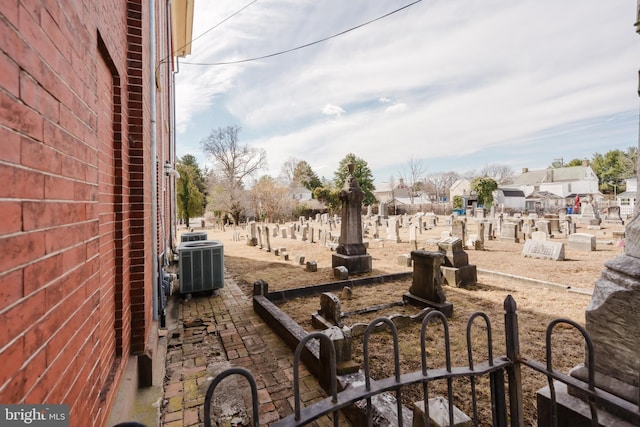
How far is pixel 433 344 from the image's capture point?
4.22 m

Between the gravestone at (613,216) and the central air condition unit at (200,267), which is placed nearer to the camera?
the central air condition unit at (200,267)

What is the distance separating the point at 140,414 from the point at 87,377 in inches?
60.2

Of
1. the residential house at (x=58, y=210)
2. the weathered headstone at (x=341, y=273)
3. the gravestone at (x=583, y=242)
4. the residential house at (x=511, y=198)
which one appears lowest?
the weathered headstone at (x=341, y=273)

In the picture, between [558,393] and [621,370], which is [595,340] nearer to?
[621,370]

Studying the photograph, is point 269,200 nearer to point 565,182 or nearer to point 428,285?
point 428,285

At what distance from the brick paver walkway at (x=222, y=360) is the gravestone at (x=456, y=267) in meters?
4.66

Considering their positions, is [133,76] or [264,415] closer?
[264,415]

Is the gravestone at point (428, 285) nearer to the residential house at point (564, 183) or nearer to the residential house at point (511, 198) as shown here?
the residential house at point (511, 198)

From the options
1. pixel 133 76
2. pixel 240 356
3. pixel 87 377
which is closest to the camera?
pixel 87 377

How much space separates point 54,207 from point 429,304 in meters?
5.67

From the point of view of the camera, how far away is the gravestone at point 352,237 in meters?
8.82

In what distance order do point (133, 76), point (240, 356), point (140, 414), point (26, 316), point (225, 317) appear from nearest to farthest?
1. point (26, 316)
2. point (140, 414)
3. point (133, 76)
4. point (240, 356)
5. point (225, 317)

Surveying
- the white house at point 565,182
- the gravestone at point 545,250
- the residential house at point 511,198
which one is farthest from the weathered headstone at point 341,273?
the white house at point 565,182

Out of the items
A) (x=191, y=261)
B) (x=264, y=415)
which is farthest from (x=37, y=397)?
(x=191, y=261)
